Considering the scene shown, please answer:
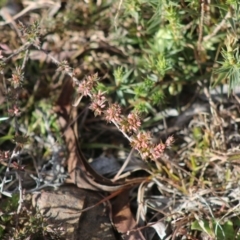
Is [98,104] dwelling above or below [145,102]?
above

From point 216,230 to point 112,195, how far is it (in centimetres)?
59

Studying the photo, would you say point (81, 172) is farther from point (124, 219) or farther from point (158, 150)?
point (158, 150)

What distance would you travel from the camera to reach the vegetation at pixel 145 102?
2543 mm

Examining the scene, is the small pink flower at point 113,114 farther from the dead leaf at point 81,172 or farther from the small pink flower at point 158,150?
the dead leaf at point 81,172

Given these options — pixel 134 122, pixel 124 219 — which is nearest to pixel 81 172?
pixel 124 219

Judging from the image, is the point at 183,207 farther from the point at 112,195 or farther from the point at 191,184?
the point at 112,195

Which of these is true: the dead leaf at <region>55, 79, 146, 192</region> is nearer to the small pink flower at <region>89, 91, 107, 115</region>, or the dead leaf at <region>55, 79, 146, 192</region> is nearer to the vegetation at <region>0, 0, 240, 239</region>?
the vegetation at <region>0, 0, 240, 239</region>

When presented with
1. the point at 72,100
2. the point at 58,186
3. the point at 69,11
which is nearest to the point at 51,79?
the point at 72,100

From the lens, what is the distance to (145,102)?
280 centimetres

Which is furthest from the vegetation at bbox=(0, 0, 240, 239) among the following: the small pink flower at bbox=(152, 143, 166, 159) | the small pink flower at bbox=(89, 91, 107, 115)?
the small pink flower at bbox=(152, 143, 166, 159)

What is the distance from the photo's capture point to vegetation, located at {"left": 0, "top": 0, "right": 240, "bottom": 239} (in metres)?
2.54

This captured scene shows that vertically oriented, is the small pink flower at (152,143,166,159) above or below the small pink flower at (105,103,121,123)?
below

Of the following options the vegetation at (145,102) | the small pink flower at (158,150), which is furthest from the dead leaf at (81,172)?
the small pink flower at (158,150)

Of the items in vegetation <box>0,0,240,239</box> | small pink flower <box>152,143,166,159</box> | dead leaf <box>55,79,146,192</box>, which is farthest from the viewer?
dead leaf <box>55,79,146,192</box>
